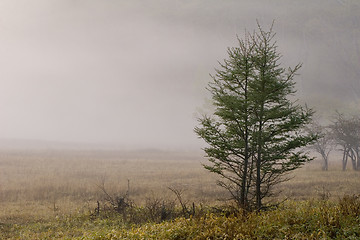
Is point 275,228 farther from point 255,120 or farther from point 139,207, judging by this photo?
point 139,207

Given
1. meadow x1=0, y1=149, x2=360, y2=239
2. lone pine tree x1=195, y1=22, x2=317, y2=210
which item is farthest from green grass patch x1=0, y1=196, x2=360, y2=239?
lone pine tree x1=195, y1=22, x2=317, y2=210

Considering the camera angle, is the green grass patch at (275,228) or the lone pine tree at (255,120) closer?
the green grass patch at (275,228)

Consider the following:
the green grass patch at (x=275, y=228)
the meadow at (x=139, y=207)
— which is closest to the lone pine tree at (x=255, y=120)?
the meadow at (x=139, y=207)

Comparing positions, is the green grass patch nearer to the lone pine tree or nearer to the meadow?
the meadow

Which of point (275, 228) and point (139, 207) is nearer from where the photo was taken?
point (275, 228)

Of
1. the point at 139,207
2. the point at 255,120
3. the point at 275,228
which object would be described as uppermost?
the point at 255,120

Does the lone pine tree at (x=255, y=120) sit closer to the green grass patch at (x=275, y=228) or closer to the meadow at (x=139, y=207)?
the meadow at (x=139, y=207)

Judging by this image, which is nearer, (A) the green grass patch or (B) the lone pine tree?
(A) the green grass patch

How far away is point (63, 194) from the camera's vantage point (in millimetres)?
24781

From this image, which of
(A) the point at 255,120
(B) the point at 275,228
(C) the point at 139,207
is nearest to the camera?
(B) the point at 275,228

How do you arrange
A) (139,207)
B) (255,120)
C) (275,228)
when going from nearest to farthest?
(275,228)
(255,120)
(139,207)

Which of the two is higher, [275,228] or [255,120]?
[255,120]

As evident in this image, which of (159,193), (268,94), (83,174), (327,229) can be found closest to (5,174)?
(83,174)

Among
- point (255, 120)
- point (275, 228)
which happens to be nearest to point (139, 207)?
point (255, 120)
